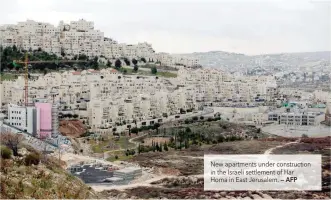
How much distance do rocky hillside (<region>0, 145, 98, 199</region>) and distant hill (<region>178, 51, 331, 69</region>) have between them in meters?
13.8

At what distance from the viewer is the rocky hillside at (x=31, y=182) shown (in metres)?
4.44

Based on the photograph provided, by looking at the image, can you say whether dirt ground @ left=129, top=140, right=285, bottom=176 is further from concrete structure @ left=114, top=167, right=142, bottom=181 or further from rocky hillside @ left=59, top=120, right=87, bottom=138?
rocky hillside @ left=59, top=120, right=87, bottom=138

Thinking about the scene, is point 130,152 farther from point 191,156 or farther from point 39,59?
point 39,59

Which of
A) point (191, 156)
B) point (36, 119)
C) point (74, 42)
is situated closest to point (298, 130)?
point (191, 156)

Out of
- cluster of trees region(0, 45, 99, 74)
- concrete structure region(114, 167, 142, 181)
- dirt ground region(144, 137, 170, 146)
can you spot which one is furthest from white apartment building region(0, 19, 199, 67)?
concrete structure region(114, 167, 142, 181)

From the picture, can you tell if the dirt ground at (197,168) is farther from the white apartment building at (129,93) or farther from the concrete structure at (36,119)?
the white apartment building at (129,93)

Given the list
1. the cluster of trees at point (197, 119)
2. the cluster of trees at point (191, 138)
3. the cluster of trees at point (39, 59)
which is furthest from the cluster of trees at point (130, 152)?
the cluster of trees at point (39, 59)

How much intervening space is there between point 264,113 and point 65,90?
15.4 feet

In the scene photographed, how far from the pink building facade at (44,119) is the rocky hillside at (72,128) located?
527 millimetres

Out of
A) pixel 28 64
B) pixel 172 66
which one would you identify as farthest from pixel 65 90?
pixel 172 66

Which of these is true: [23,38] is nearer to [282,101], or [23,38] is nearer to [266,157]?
[282,101]

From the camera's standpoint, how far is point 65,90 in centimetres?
1401

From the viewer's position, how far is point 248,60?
66.9 ft

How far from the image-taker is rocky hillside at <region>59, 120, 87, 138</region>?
11703 millimetres
